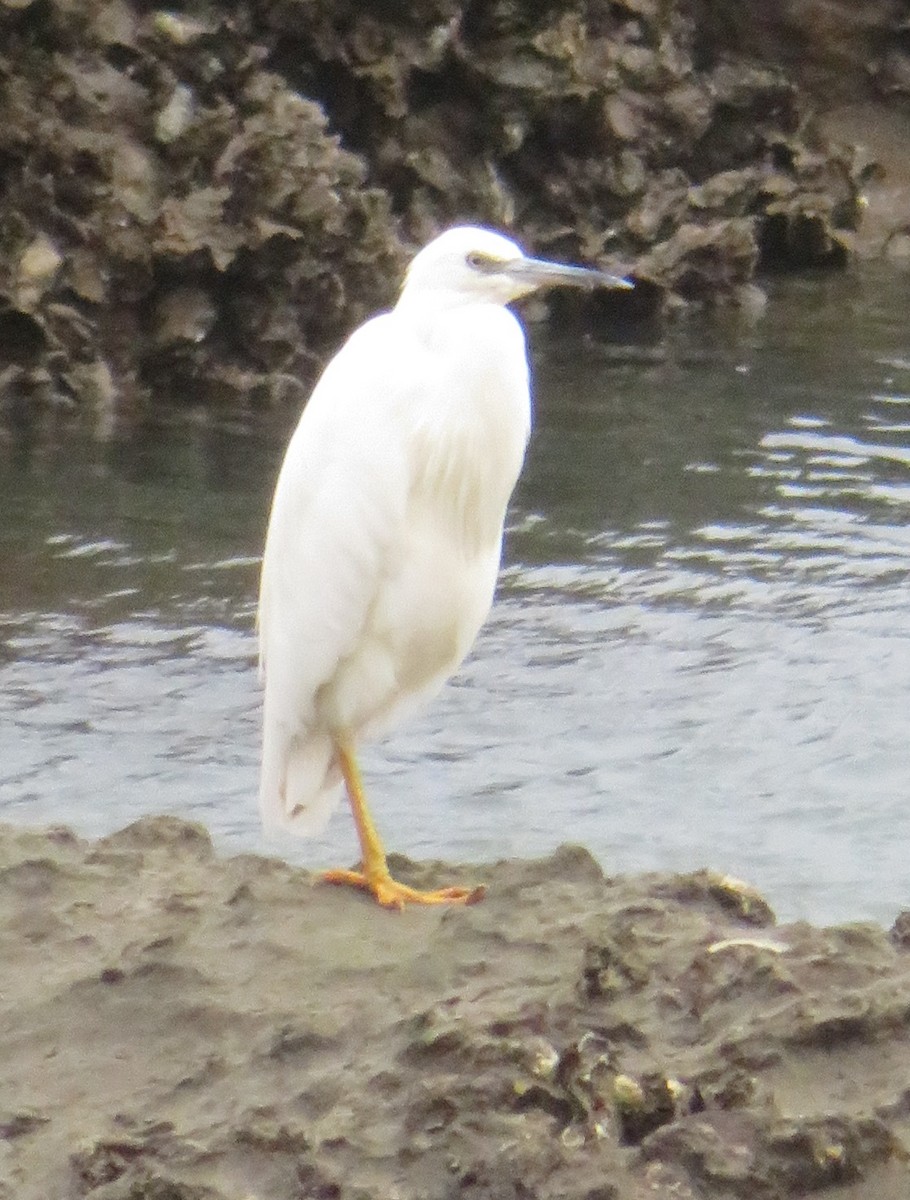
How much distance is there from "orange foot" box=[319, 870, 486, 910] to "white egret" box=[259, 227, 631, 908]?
0.9 inches

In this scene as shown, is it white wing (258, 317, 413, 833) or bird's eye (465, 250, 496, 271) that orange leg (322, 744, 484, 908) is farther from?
bird's eye (465, 250, 496, 271)

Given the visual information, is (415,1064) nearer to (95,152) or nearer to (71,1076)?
(71,1076)

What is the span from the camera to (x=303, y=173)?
42.6 ft

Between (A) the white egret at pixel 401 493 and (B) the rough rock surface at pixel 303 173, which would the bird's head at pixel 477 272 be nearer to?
(A) the white egret at pixel 401 493

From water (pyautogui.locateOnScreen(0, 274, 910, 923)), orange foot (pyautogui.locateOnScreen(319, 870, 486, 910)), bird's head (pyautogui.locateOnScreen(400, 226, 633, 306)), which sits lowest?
water (pyautogui.locateOnScreen(0, 274, 910, 923))

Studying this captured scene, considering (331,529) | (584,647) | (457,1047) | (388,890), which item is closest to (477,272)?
(331,529)

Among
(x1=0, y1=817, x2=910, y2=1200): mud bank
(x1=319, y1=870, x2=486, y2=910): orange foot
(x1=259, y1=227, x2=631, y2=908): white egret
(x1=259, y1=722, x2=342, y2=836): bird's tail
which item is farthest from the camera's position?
(x1=259, y1=722, x2=342, y2=836): bird's tail

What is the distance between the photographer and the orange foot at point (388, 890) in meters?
5.08

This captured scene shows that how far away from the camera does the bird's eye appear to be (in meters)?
5.34

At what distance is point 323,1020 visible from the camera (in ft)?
13.5

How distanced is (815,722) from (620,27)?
913cm

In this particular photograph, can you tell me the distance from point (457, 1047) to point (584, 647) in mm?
5529

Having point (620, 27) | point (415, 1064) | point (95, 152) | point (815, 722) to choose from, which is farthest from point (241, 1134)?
point (620, 27)

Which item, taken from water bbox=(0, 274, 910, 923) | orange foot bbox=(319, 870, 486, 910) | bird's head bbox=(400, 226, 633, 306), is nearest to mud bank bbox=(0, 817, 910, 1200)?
orange foot bbox=(319, 870, 486, 910)
